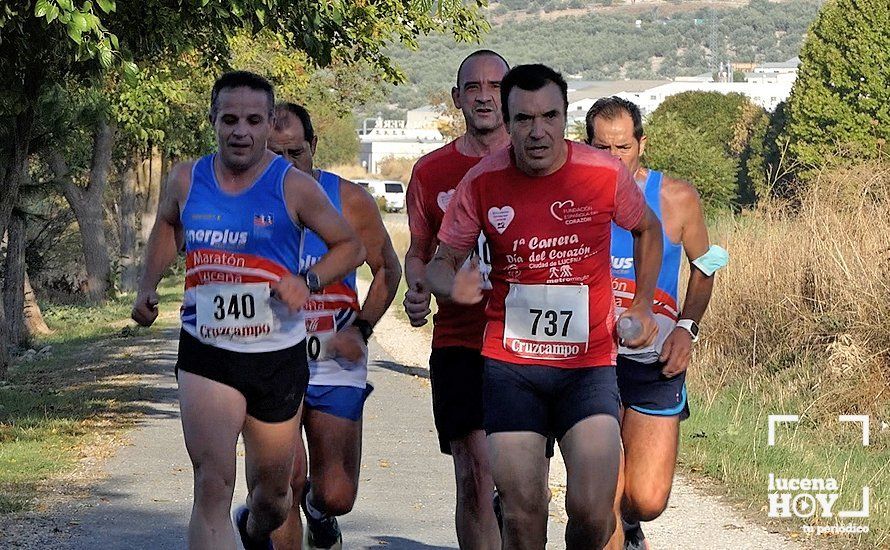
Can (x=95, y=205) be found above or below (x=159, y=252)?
below

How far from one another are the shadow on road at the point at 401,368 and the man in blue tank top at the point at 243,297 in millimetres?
11695

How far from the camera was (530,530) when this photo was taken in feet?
18.8

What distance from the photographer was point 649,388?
6781 millimetres

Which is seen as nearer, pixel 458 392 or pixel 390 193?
pixel 458 392

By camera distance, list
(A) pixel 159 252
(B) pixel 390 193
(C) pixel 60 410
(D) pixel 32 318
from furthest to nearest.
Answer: (B) pixel 390 193
(D) pixel 32 318
(C) pixel 60 410
(A) pixel 159 252

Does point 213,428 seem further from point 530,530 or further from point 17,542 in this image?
point 17,542

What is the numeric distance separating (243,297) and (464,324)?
1197 mm

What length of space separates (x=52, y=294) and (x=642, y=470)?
3214 cm

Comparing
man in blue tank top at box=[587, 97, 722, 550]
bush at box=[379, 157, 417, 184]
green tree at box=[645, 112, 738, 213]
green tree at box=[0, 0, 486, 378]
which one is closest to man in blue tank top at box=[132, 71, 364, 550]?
→ man in blue tank top at box=[587, 97, 722, 550]

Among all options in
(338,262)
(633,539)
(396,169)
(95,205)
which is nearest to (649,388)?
(633,539)

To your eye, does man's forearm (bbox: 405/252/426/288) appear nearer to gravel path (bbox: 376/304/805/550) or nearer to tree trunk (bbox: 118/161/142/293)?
gravel path (bbox: 376/304/805/550)

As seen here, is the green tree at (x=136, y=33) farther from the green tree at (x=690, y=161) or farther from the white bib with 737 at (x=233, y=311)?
the green tree at (x=690, y=161)

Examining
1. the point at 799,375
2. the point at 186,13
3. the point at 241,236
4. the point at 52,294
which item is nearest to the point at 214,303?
the point at 241,236

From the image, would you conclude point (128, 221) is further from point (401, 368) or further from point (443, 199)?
point (443, 199)
